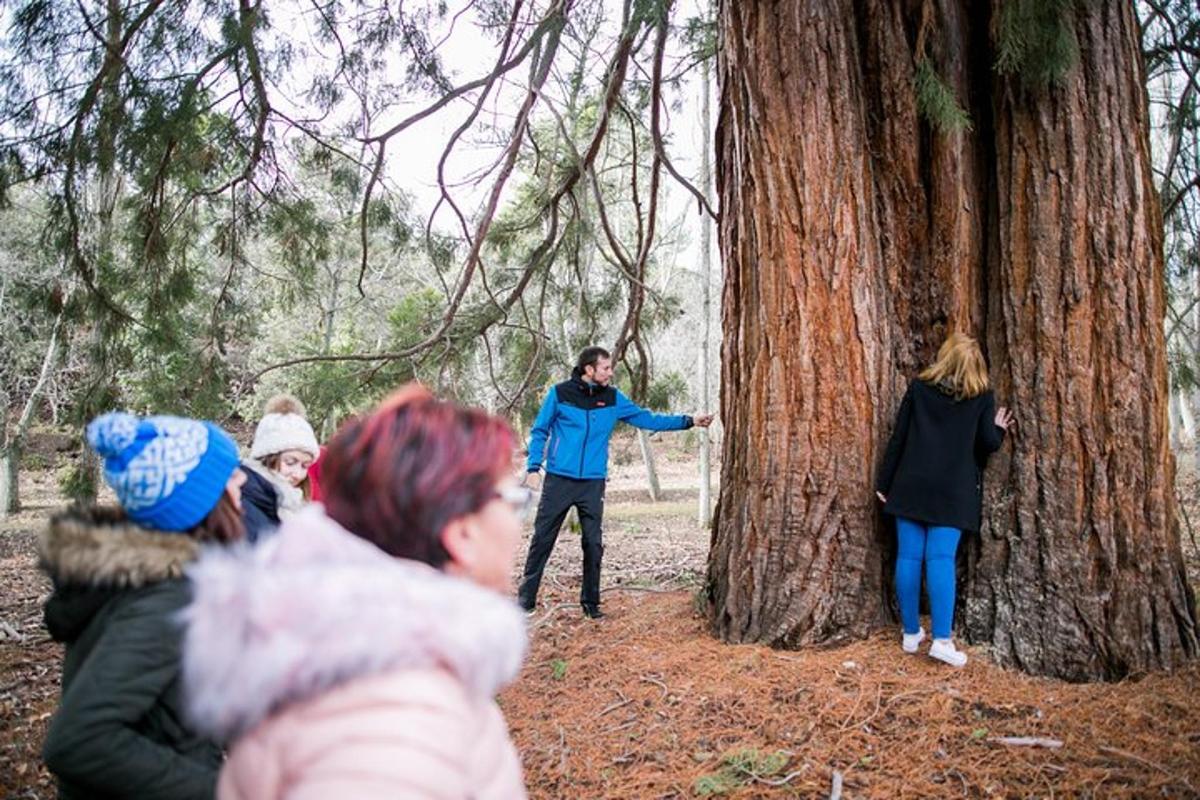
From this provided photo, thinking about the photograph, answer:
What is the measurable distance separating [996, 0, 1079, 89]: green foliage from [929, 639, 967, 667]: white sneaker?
2.39 meters

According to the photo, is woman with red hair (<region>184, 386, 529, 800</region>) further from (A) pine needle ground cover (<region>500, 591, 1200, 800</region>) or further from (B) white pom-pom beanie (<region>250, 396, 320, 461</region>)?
(B) white pom-pom beanie (<region>250, 396, 320, 461</region>)

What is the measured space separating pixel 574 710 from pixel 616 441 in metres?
23.6

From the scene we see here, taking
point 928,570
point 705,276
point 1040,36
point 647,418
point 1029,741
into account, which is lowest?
point 1029,741

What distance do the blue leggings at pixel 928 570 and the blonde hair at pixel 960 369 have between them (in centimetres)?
60

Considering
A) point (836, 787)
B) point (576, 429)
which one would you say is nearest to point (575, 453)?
point (576, 429)

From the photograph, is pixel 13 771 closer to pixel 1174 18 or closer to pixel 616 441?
pixel 1174 18

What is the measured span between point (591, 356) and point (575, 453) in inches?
25.5

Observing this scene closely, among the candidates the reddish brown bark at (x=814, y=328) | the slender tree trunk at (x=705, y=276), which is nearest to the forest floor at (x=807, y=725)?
the reddish brown bark at (x=814, y=328)

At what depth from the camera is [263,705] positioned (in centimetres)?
96

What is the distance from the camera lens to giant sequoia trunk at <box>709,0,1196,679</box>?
3432mm

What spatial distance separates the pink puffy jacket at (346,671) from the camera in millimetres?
909

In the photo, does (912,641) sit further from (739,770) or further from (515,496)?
(515,496)

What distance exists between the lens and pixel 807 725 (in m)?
3.12

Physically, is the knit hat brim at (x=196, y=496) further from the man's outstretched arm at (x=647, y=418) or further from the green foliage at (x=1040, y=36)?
the man's outstretched arm at (x=647, y=418)
